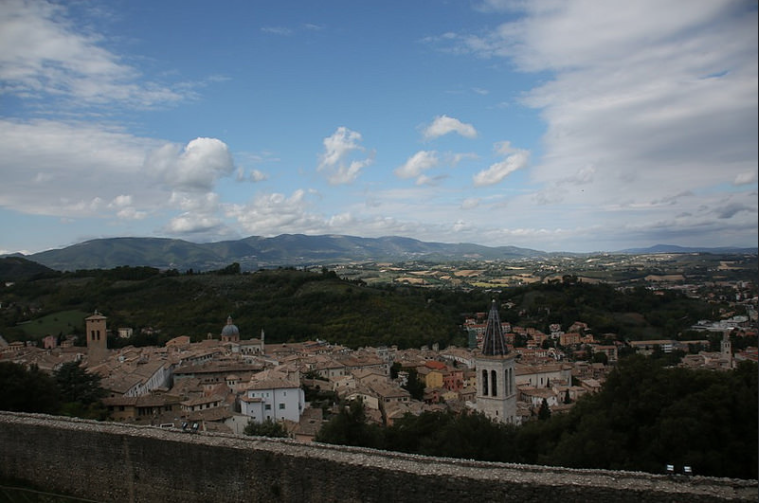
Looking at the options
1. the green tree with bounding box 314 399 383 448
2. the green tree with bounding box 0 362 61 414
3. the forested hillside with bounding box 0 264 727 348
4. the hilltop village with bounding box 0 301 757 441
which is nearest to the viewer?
the green tree with bounding box 314 399 383 448

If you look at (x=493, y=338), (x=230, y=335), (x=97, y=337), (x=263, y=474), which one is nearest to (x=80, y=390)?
(x=263, y=474)

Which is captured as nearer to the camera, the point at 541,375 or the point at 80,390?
the point at 80,390

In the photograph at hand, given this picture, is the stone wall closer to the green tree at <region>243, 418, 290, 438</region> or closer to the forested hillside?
the green tree at <region>243, 418, 290, 438</region>

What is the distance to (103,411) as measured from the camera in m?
17.9

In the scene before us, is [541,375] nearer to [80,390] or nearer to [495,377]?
[495,377]

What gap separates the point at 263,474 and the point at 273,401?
15.3m

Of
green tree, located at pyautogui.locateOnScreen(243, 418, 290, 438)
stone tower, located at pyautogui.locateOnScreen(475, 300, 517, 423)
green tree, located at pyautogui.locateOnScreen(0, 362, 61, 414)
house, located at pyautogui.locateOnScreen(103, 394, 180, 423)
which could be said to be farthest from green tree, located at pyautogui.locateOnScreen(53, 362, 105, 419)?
stone tower, located at pyautogui.locateOnScreen(475, 300, 517, 423)

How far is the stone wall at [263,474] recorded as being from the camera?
6.79 metres

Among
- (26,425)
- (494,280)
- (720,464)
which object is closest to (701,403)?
(720,464)

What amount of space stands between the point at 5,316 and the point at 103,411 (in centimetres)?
4941

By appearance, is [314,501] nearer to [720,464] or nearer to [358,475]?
[358,475]

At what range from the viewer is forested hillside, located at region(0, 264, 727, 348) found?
56438 millimetres

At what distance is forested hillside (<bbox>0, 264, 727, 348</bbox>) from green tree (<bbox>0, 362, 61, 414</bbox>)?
112 ft

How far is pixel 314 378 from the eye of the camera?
1271 inches
